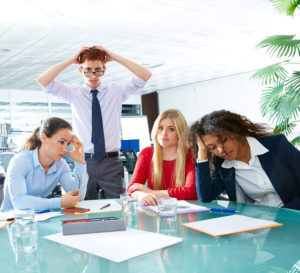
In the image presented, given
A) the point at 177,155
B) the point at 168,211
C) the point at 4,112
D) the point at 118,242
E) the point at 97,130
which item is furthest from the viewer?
the point at 4,112

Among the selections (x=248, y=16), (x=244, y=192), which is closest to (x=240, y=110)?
(x=248, y=16)

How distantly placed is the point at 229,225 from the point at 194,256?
1.06 ft

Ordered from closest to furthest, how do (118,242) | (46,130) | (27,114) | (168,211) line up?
1. (118,242)
2. (168,211)
3. (46,130)
4. (27,114)

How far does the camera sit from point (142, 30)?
5.41 metres

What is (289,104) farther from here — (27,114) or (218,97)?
(27,114)

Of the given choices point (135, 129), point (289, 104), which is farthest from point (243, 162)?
point (135, 129)

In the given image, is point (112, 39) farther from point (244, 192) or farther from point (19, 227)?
point (19, 227)

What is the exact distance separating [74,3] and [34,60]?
9.40 ft

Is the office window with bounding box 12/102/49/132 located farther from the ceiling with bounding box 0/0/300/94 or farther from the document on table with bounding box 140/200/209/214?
the document on table with bounding box 140/200/209/214

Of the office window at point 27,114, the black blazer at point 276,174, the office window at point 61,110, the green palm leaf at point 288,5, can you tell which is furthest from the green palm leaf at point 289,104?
the office window at point 61,110

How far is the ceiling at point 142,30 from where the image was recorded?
4.51 m

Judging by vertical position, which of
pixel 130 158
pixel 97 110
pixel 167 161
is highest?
pixel 97 110

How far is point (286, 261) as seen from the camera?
841mm

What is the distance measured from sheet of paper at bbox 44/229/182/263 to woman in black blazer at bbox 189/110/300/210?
0.69 metres
